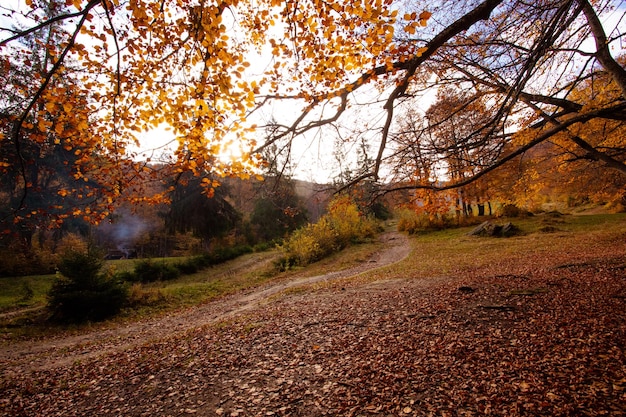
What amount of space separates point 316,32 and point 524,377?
4.63 m

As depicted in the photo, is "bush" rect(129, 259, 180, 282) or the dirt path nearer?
the dirt path

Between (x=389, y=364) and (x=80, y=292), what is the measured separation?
10.3 meters

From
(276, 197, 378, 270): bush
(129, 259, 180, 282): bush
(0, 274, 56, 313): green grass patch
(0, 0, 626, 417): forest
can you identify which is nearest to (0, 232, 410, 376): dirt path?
(0, 0, 626, 417): forest

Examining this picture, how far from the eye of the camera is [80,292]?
9.40 meters

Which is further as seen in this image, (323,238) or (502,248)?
(323,238)

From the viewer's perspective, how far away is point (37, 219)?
14.0ft

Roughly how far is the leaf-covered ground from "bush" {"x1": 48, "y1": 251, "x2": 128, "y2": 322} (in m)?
4.76

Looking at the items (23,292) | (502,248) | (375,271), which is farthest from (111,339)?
(502,248)

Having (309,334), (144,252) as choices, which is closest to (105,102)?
(309,334)

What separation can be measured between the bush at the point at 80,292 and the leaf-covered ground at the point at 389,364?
4760 millimetres

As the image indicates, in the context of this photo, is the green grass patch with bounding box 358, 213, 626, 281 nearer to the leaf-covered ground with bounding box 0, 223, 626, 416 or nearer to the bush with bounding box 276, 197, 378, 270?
the leaf-covered ground with bounding box 0, 223, 626, 416

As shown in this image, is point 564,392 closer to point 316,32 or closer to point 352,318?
point 352,318

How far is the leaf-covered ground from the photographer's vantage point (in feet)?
9.36

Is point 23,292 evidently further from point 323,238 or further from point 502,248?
point 502,248
